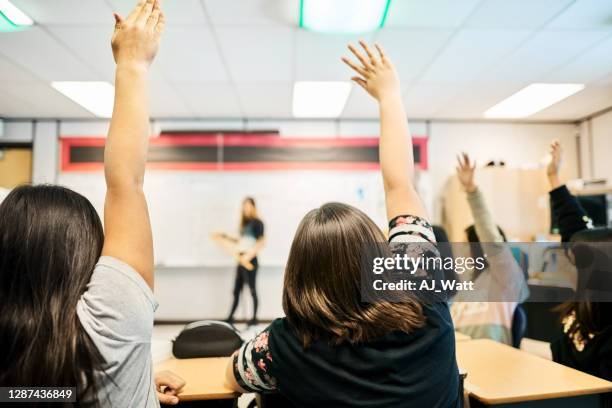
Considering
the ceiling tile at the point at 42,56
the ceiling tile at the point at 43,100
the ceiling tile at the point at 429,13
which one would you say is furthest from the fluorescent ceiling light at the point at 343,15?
the ceiling tile at the point at 43,100

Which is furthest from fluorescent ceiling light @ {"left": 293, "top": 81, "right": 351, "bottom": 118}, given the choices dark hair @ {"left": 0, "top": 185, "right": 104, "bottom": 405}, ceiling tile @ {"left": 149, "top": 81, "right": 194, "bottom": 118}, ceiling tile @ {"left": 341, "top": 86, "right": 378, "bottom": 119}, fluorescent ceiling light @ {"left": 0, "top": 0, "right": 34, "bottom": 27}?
dark hair @ {"left": 0, "top": 185, "right": 104, "bottom": 405}

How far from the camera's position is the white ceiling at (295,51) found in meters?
2.43

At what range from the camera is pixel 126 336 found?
524 mm

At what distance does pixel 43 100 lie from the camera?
152 inches

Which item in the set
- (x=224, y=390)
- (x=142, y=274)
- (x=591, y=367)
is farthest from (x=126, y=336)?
(x=591, y=367)

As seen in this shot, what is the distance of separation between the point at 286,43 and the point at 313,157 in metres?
2.04

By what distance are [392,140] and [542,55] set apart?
2.91m

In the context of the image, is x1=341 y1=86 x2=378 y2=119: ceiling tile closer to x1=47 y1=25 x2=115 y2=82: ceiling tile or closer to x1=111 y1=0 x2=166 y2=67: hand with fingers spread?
x1=47 y1=25 x2=115 y2=82: ceiling tile

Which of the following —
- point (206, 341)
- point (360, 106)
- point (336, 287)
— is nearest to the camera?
point (336, 287)

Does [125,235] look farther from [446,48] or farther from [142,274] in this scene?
[446,48]

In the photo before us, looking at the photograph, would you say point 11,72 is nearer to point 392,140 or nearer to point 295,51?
point 295,51

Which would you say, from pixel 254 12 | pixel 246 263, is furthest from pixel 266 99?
pixel 246 263

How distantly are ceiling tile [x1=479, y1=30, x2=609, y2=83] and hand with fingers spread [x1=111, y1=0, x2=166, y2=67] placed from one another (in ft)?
9.60

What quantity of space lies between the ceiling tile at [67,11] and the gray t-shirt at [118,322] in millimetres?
2433
